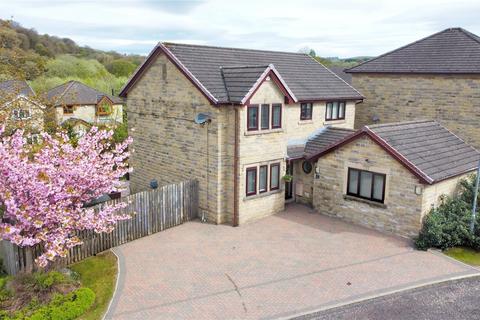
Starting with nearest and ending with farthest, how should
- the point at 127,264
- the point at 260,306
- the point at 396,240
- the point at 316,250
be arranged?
the point at 260,306
the point at 127,264
the point at 316,250
the point at 396,240

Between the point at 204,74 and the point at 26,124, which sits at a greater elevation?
the point at 204,74

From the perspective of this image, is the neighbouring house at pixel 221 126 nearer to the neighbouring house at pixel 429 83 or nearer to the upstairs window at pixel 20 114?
the upstairs window at pixel 20 114

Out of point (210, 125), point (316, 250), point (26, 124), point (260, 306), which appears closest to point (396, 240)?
point (316, 250)

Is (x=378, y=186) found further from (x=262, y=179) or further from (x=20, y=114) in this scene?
(x=20, y=114)

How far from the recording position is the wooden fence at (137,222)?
1472 cm

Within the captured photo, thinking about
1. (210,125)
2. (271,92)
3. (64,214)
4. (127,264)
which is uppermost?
(271,92)

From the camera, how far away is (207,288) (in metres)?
14.0

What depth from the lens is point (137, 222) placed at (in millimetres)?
18156

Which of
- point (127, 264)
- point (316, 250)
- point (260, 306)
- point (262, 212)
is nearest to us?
point (260, 306)

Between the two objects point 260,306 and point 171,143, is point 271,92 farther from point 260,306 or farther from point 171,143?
Answer: point 260,306

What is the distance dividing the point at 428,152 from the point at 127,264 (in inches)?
570

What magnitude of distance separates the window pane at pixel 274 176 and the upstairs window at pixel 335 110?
654 centimetres

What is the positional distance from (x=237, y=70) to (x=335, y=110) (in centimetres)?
882

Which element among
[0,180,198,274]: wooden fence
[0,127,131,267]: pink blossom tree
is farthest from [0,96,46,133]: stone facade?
[0,180,198,274]: wooden fence
